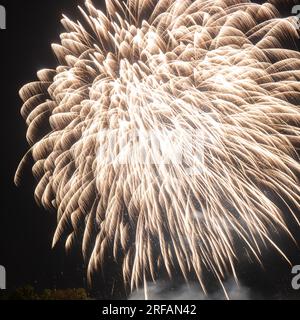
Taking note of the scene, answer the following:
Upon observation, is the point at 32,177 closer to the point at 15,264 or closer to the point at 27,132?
the point at 27,132

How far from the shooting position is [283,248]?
5.77m

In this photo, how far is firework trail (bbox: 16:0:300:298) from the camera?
5.56 metres

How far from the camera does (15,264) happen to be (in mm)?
6180

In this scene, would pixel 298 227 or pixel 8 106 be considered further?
pixel 8 106

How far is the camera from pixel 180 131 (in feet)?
18.6

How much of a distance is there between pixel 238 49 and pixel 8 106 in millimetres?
2542

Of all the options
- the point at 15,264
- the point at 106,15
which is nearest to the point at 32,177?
the point at 15,264

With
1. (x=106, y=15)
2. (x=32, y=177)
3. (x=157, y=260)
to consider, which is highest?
(x=106, y=15)

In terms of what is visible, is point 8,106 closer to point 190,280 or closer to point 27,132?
point 27,132

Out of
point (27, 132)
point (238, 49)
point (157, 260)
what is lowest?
point (157, 260)

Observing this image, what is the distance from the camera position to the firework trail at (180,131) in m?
5.56
